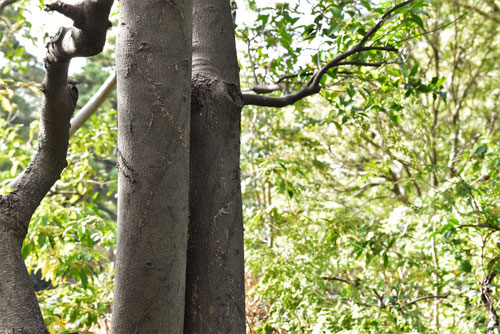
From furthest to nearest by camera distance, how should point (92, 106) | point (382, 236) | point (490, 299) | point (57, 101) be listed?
point (382, 236)
point (490, 299)
point (92, 106)
point (57, 101)

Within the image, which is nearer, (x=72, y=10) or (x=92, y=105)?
(x=72, y=10)

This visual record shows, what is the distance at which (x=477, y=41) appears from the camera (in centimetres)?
768

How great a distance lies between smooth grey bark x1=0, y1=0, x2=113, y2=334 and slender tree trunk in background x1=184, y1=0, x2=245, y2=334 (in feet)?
1.02

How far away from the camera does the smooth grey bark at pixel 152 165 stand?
905mm

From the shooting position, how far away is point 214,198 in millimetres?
1092

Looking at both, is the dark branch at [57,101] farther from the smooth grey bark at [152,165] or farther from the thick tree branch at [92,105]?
the thick tree branch at [92,105]

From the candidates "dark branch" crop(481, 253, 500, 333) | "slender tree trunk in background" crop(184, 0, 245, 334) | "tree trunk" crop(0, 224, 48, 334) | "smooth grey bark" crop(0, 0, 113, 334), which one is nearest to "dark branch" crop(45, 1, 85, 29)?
"smooth grey bark" crop(0, 0, 113, 334)

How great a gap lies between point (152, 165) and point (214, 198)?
21 centimetres

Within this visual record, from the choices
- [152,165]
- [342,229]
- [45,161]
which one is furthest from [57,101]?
[342,229]

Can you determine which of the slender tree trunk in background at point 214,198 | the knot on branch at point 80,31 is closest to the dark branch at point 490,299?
the slender tree trunk in background at point 214,198

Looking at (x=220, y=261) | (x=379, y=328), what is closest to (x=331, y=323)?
(x=379, y=328)

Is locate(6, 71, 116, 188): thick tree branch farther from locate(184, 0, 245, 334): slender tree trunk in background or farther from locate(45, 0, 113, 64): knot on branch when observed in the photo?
locate(45, 0, 113, 64): knot on branch

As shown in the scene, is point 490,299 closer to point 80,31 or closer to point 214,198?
point 214,198

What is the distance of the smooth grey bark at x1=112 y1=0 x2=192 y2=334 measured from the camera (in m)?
0.91
